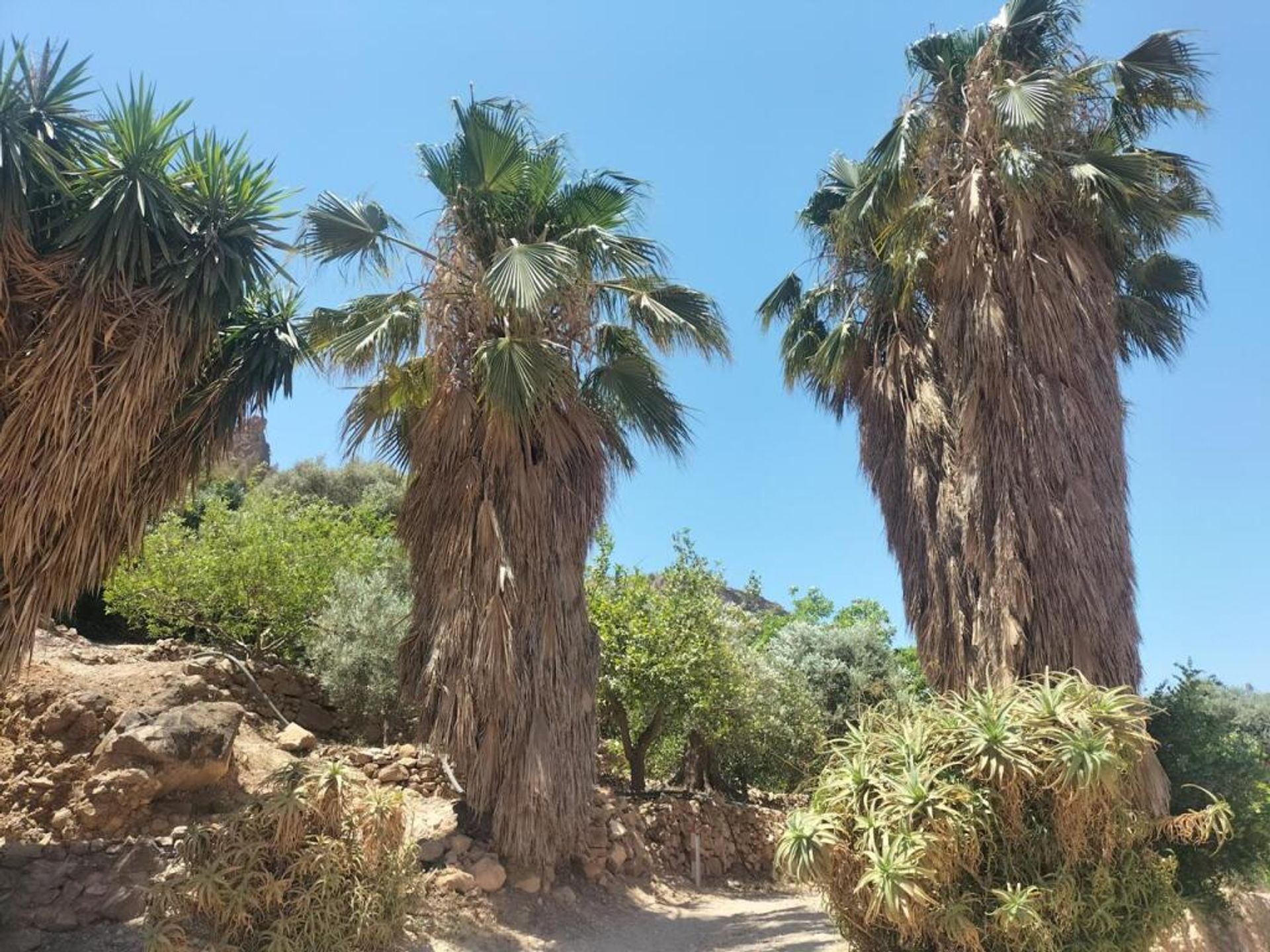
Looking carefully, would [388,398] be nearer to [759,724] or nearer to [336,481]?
[759,724]

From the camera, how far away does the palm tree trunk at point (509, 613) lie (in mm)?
10391

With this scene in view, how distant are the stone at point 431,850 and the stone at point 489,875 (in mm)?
434

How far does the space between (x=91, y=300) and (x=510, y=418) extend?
4614mm

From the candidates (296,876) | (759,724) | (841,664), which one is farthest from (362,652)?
(841,664)

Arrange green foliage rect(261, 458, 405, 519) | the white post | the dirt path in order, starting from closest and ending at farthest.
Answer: the dirt path → the white post → green foliage rect(261, 458, 405, 519)

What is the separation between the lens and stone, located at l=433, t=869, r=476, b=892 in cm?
976

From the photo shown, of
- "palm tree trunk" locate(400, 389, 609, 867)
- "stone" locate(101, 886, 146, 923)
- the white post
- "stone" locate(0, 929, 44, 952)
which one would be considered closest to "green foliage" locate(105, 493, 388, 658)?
"palm tree trunk" locate(400, 389, 609, 867)

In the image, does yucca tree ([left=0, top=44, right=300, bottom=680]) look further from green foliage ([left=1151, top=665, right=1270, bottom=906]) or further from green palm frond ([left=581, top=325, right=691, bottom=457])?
green foliage ([left=1151, top=665, right=1270, bottom=906])

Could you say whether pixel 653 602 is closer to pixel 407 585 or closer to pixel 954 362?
pixel 407 585

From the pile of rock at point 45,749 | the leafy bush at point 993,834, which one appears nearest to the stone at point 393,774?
the pile of rock at point 45,749

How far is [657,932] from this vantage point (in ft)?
36.1

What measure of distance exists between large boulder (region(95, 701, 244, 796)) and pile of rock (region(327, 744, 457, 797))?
2238 mm

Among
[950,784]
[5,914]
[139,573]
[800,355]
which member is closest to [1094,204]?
[800,355]

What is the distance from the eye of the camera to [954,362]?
12117 mm
